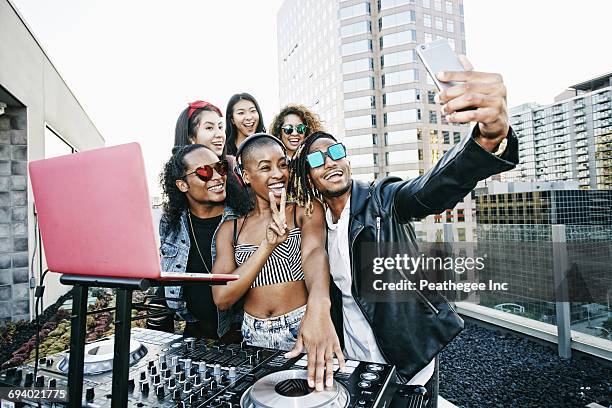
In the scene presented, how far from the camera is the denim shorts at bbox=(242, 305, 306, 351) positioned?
5.88 ft

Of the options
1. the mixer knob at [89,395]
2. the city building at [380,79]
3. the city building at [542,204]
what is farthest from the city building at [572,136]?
the mixer knob at [89,395]

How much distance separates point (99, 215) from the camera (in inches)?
33.0

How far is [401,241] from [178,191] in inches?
51.9

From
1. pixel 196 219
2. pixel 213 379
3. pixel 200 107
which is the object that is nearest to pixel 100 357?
Answer: pixel 213 379

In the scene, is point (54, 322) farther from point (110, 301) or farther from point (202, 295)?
point (202, 295)

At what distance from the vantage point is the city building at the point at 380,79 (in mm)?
30578

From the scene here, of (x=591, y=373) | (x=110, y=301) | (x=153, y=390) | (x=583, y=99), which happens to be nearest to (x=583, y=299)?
(x=591, y=373)

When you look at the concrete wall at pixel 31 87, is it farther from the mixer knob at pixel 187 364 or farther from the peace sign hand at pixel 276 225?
the mixer knob at pixel 187 364

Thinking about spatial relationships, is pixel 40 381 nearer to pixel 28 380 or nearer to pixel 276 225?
pixel 28 380

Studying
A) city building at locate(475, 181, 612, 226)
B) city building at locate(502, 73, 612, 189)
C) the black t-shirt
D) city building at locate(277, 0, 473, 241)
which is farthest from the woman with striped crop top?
city building at locate(277, 0, 473, 241)

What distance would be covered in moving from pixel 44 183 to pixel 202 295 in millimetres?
1375

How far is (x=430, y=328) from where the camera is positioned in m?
1.90

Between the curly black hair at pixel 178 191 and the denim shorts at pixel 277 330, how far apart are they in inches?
25.1

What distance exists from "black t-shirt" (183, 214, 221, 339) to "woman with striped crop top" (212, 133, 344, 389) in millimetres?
257
